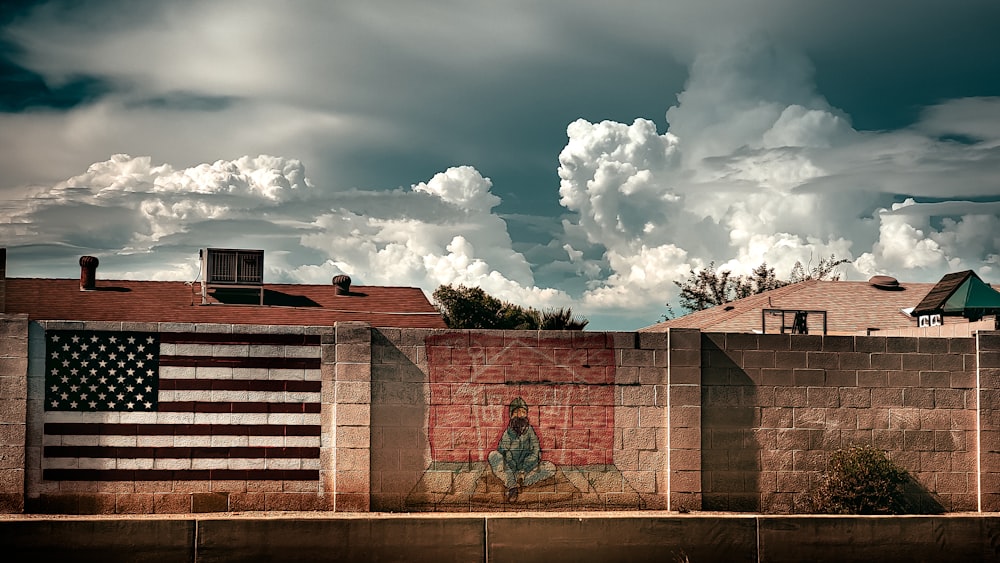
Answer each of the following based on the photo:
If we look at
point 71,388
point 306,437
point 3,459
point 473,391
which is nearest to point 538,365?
point 473,391

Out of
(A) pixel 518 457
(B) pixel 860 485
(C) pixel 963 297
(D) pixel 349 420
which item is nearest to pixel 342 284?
(C) pixel 963 297

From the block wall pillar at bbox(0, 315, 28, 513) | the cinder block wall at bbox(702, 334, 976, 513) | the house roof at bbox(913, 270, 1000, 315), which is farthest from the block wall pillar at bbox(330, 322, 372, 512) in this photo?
the house roof at bbox(913, 270, 1000, 315)

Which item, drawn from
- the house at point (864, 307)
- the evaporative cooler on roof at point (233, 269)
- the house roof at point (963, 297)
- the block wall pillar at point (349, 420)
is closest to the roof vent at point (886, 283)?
the house at point (864, 307)

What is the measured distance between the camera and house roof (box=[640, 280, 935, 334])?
1350 inches

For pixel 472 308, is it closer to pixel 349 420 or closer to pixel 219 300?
pixel 219 300

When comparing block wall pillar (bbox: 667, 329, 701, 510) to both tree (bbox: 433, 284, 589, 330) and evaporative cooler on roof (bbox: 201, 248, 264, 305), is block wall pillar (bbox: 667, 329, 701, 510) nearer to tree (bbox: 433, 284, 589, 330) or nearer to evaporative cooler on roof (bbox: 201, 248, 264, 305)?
evaporative cooler on roof (bbox: 201, 248, 264, 305)

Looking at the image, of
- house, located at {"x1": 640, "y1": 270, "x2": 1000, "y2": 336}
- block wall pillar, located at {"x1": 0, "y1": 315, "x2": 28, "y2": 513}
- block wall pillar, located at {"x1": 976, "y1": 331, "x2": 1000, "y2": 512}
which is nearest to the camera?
block wall pillar, located at {"x1": 0, "y1": 315, "x2": 28, "y2": 513}

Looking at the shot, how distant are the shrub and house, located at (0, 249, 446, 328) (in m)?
20.5

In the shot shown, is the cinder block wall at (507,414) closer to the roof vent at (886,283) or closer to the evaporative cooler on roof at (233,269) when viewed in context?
the evaporative cooler on roof at (233,269)

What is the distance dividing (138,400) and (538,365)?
5.94 m

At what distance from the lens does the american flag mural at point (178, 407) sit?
14.9 meters

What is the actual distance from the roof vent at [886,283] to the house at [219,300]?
55.0 ft

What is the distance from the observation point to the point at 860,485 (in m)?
15.7

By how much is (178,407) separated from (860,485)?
10373 millimetres
